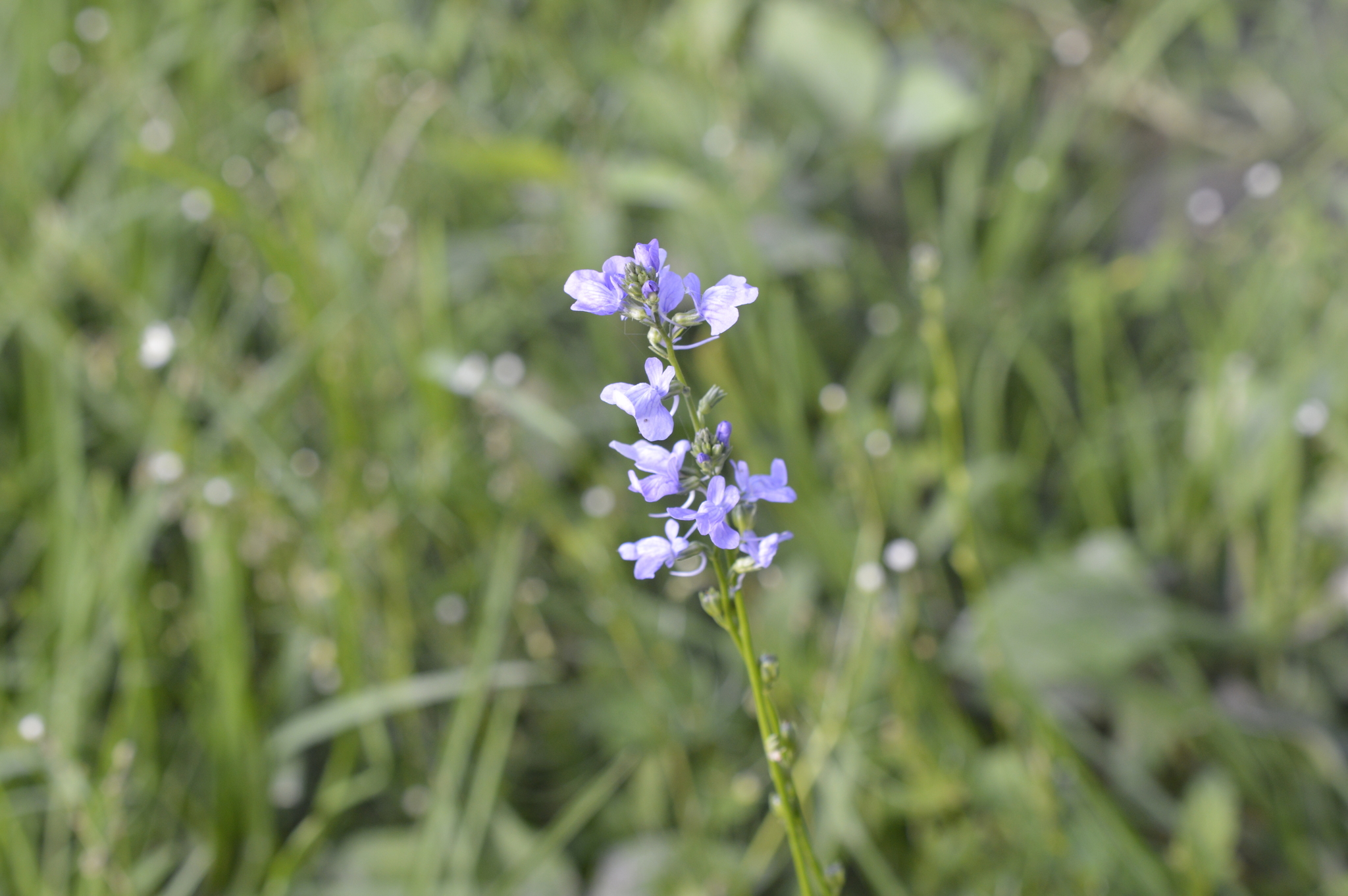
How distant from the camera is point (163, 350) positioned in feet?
5.37

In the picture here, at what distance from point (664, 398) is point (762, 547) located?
12 centimetres

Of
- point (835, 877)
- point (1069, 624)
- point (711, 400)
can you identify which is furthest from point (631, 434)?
point (711, 400)

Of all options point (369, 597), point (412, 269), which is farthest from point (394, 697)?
point (412, 269)

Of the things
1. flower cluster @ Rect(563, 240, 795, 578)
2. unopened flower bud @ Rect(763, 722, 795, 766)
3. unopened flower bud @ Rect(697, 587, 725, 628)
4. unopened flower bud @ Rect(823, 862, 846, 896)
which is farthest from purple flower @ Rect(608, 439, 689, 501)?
unopened flower bud @ Rect(823, 862, 846, 896)

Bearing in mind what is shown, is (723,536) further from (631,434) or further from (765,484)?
(631,434)

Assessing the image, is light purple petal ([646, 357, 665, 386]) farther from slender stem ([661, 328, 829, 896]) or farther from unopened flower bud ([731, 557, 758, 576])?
unopened flower bud ([731, 557, 758, 576])

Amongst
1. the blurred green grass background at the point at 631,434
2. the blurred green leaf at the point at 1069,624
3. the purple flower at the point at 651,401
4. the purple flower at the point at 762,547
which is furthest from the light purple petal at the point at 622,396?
the blurred green leaf at the point at 1069,624

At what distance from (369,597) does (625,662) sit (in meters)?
0.45

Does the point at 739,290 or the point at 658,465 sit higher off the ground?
the point at 739,290

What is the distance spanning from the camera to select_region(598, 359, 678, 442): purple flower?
60 cm

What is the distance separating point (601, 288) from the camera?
623 mm

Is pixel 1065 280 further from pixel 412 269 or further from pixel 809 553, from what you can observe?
pixel 412 269

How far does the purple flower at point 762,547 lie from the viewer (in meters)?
0.63

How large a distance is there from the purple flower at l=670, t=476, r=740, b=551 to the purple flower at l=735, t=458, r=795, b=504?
21 mm
